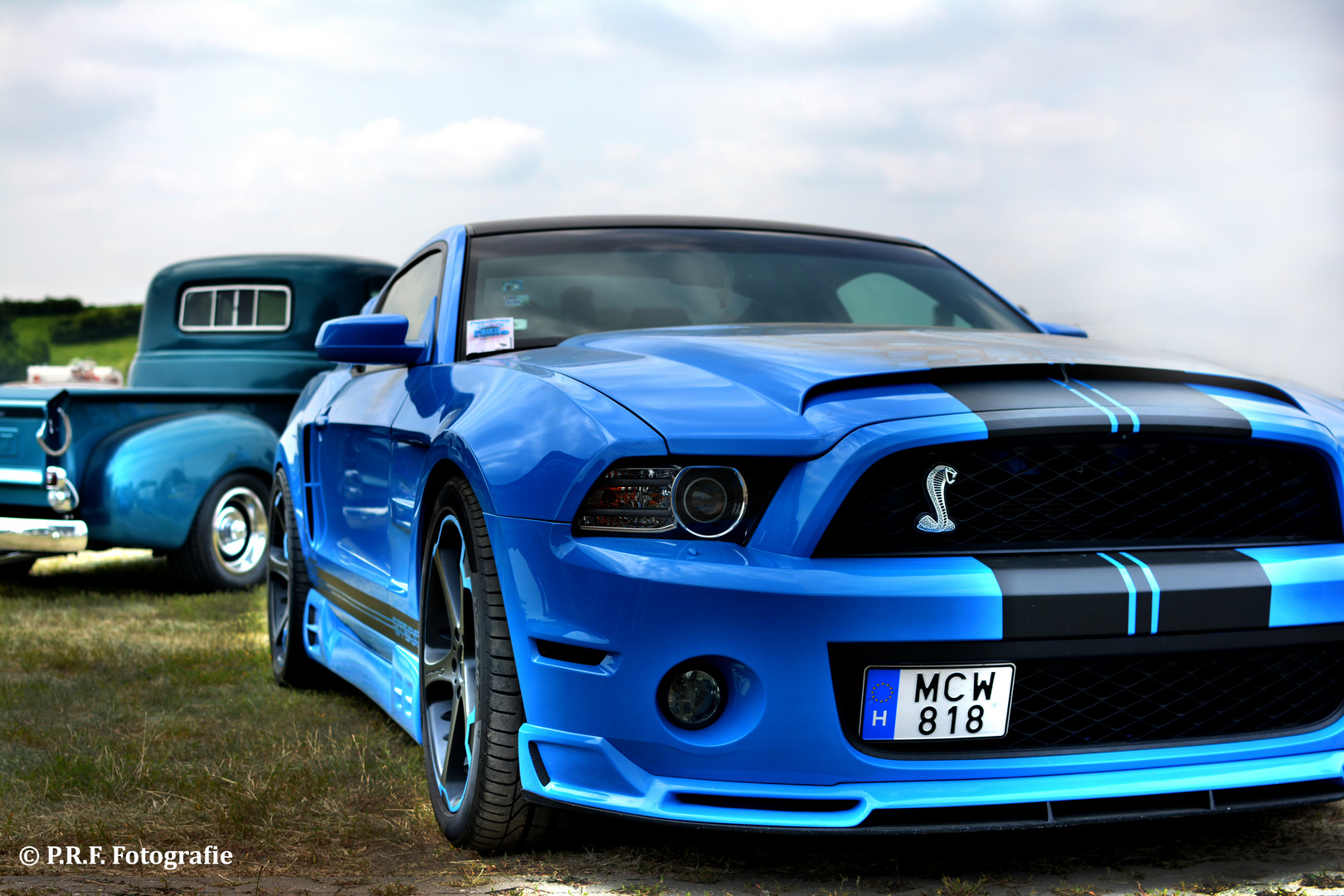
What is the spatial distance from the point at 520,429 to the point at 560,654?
17.9 inches

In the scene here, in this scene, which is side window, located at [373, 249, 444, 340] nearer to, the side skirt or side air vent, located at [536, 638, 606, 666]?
the side skirt

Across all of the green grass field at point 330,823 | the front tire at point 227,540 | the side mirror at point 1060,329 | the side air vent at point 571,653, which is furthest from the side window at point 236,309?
the side air vent at point 571,653

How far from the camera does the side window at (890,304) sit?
3.66 metres

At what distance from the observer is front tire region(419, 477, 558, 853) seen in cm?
242

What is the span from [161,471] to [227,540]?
0.68m

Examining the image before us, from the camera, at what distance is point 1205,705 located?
7.61 feet

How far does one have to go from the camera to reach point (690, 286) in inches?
140

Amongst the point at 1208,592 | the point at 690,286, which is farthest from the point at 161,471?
the point at 1208,592

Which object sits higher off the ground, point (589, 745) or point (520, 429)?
point (520, 429)

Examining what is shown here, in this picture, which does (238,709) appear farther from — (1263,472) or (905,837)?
(1263,472)

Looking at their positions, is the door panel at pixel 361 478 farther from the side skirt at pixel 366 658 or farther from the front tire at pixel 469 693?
the front tire at pixel 469 693

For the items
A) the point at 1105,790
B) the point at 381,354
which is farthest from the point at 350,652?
the point at 1105,790

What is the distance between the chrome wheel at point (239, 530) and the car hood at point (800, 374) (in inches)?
188

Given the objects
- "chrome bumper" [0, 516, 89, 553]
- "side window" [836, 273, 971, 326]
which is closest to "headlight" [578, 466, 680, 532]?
"side window" [836, 273, 971, 326]
